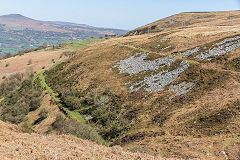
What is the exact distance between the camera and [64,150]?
17.9 meters

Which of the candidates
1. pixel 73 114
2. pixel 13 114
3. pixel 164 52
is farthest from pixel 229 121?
pixel 13 114

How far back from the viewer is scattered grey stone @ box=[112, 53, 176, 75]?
57.2 m

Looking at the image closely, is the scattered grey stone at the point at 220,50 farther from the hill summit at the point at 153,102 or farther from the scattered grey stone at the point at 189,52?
the scattered grey stone at the point at 189,52

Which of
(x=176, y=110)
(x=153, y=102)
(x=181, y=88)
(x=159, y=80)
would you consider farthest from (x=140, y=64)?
(x=176, y=110)

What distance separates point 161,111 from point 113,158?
800 inches

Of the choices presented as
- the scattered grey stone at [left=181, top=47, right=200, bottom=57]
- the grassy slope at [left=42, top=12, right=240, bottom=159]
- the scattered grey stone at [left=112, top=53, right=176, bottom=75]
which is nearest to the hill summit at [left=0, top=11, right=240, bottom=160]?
the scattered grey stone at [left=112, top=53, right=176, bottom=75]

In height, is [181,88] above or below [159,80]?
below

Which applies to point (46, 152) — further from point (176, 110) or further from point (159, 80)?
point (159, 80)

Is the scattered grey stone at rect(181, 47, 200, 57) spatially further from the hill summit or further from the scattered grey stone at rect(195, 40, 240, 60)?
the scattered grey stone at rect(195, 40, 240, 60)

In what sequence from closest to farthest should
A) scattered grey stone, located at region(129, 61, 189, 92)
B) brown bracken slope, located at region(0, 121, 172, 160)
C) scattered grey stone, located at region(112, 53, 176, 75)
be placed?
brown bracken slope, located at region(0, 121, 172, 160), scattered grey stone, located at region(129, 61, 189, 92), scattered grey stone, located at region(112, 53, 176, 75)

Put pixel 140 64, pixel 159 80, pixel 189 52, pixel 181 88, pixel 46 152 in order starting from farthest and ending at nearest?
pixel 140 64, pixel 189 52, pixel 159 80, pixel 181 88, pixel 46 152

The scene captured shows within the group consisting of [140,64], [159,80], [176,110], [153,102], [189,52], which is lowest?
[153,102]

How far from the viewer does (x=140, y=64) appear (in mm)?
63188

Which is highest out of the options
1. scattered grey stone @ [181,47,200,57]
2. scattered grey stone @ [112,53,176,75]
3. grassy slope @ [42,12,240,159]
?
scattered grey stone @ [181,47,200,57]
